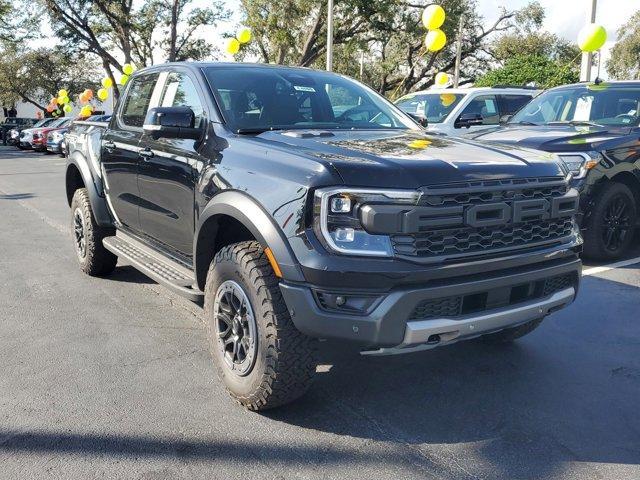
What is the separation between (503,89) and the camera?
10961 mm

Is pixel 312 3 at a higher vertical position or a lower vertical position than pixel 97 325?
higher

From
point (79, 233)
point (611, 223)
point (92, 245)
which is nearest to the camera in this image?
point (92, 245)

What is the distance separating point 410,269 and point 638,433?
147 centimetres

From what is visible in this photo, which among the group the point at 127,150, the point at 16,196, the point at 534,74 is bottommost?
the point at 16,196

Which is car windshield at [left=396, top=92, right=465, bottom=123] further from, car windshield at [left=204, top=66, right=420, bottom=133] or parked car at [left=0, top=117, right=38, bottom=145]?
parked car at [left=0, top=117, right=38, bottom=145]

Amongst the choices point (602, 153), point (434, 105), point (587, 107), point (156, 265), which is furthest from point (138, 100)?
point (434, 105)

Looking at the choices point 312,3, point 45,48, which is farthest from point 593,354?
point 45,48

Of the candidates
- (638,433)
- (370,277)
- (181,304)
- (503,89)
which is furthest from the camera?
(503,89)

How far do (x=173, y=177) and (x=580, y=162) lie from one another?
4.03 meters

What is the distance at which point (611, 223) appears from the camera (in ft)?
21.1

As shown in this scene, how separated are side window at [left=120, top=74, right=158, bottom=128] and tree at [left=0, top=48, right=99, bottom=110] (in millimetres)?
49227

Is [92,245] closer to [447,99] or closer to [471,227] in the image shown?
[471,227]

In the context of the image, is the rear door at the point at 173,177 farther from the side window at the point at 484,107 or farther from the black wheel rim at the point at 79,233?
the side window at the point at 484,107

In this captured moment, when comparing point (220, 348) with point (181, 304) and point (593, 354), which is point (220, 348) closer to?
point (181, 304)
